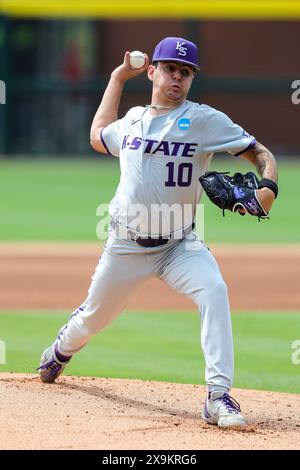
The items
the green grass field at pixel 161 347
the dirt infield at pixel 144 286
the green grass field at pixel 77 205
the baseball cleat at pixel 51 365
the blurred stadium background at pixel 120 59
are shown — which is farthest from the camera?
the blurred stadium background at pixel 120 59

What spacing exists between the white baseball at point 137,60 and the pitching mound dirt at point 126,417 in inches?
73.2

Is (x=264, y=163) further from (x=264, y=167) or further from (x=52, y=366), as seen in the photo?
(x=52, y=366)

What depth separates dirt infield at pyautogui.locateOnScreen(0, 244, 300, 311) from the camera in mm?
9648

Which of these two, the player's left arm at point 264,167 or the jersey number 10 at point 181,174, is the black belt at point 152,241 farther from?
the player's left arm at point 264,167

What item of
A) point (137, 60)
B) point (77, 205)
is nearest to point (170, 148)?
point (137, 60)

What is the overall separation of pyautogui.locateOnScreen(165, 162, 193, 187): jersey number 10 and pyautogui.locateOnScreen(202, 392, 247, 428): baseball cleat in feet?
3.59

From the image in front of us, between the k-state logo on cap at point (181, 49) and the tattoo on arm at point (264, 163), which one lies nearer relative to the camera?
the tattoo on arm at point (264, 163)

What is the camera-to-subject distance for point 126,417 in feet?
17.4

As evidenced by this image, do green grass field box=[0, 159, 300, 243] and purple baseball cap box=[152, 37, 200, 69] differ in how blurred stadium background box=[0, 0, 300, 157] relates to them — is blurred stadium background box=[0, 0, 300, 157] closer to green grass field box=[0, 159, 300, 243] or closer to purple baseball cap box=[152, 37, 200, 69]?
green grass field box=[0, 159, 300, 243]

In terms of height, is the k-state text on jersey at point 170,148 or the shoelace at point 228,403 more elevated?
the k-state text on jersey at point 170,148

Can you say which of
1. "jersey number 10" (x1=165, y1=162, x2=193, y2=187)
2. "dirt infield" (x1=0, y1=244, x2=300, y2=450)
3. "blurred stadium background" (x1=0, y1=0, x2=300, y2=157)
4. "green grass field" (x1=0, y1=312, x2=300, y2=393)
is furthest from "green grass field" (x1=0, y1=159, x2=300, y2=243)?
"jersey number 10" (x1=165, y1=162, x2=193, y2=187)

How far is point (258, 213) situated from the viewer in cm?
512

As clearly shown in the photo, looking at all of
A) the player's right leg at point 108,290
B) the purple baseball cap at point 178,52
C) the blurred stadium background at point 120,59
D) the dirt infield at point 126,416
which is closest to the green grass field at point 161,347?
the dirt infield at point 126,416

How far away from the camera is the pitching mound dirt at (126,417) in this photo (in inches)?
187
